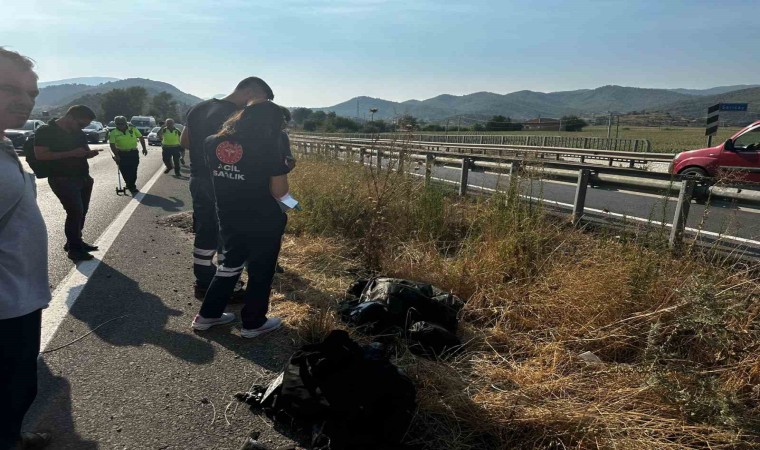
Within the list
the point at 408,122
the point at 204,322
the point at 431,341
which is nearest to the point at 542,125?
the point at 408,122

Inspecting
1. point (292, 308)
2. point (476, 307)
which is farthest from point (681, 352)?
point (292, 308)

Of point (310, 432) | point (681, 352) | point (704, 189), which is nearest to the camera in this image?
point (310, 432)

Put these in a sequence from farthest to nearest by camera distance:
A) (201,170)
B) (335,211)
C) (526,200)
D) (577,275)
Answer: (335,211), (526,200), (201,170), (577,275)

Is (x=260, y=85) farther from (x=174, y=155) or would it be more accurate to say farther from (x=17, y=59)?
(x=174, y=155)

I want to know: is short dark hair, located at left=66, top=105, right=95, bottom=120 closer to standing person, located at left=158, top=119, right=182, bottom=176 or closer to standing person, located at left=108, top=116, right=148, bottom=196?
standing person, located at left=108, top=116, right=148, bottom=196

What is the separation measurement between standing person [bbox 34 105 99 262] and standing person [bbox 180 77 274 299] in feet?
7.12

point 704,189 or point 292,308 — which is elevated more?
point 704,189

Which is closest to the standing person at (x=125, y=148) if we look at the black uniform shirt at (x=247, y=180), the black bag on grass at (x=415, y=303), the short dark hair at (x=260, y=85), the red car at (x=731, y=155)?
the short dark hair at (x=260, y=85)

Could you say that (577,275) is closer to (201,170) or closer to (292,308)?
(292,308)

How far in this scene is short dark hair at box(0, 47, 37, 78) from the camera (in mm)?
1946

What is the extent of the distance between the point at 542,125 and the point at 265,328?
47707mm

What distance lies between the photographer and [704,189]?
505cm

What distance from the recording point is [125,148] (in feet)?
36.8

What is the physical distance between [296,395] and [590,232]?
428cm
